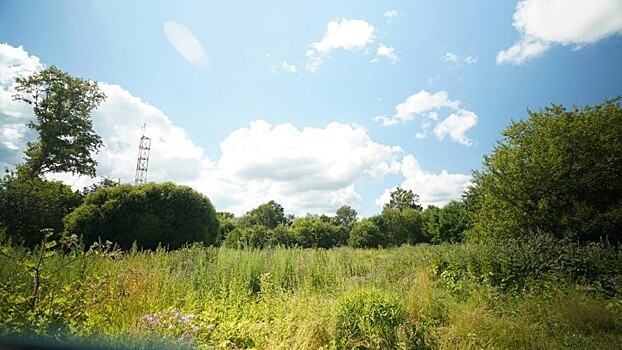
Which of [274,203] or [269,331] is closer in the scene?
[269,331]

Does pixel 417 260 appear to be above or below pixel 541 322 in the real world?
above

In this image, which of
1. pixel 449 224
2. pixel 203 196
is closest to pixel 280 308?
pixel 203 196

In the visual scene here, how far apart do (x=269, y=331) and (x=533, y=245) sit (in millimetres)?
5744

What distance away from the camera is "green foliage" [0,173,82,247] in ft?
23.3

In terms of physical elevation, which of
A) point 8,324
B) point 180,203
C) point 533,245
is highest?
point 180,203

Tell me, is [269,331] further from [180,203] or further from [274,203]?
[274,203]

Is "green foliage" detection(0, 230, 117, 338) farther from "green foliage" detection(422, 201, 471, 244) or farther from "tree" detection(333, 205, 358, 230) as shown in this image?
"tree" detection(333, 205, 358, 230)

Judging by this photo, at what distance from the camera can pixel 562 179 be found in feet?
29.2

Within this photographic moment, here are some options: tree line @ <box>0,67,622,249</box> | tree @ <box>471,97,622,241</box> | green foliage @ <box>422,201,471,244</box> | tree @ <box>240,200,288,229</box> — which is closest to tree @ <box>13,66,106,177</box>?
tree line @ <box>0,67,622,249</box>

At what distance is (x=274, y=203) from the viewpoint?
1750 inches

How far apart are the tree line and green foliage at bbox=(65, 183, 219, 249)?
3 cm

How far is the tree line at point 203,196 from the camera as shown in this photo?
8.25 metres

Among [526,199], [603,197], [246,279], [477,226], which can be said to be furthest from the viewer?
[477,226]

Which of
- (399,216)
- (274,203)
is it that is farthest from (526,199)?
(274,203)
